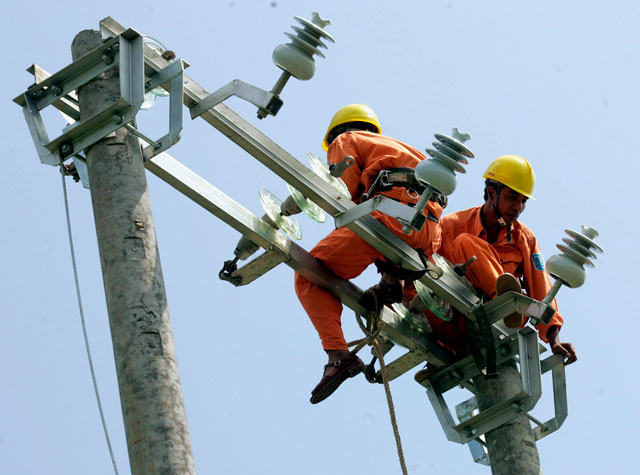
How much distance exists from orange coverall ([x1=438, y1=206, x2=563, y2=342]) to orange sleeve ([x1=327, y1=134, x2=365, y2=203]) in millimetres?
915

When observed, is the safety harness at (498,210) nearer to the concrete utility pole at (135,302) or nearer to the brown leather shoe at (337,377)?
the brown leather shoe at (337,377)

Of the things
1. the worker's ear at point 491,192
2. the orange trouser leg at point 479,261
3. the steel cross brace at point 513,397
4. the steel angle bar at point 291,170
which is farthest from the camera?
the worker's ear at point 491,192

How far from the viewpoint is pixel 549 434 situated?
757 cm

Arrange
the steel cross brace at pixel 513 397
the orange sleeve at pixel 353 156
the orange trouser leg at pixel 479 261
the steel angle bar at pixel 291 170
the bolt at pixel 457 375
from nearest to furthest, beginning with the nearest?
the steel angle bar at pixel 291 170
the orange sleeve at pixel 353 156
the steel cross brace at pixel 513 397
the orange trouser leg at pixel 479 261
the bolt at pixel 457 375

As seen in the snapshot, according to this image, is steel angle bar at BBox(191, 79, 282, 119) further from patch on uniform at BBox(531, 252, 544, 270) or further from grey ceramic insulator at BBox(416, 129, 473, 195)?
patch on uniform at BBox(531, 252, 544, 270)

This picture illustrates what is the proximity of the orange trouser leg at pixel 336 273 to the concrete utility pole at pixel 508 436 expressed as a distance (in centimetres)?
104

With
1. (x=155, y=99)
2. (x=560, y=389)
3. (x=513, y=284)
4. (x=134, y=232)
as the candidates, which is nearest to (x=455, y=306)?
(x=513, y=284)

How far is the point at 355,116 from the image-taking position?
7.96 m

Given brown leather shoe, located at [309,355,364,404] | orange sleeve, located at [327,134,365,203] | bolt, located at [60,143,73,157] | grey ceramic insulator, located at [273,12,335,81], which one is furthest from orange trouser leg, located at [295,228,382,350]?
bolt, located at [60,143,73,157]

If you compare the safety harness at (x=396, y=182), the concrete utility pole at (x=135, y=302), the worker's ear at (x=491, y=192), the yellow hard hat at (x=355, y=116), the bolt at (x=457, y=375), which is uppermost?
the yellow hard hat at (x=355, y=116)

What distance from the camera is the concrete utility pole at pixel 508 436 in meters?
7.20

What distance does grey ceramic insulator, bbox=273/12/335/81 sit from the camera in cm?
605

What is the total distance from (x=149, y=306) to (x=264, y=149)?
164cm

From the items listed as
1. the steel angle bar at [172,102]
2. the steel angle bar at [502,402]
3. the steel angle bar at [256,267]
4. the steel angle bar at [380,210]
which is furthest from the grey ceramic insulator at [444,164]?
the steel angle bar at [502,402]
